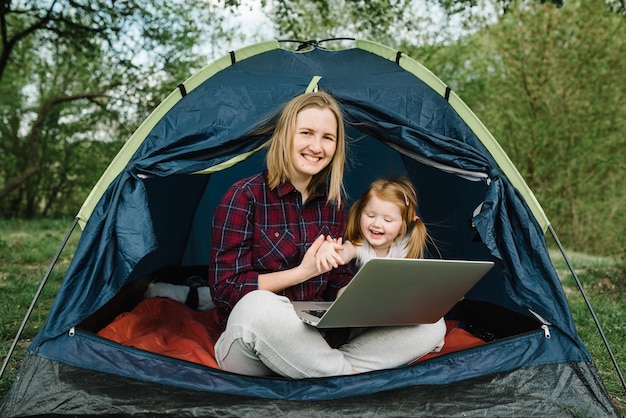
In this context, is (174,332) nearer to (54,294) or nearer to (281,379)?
(281,379)

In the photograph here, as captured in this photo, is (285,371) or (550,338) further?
(550,338)

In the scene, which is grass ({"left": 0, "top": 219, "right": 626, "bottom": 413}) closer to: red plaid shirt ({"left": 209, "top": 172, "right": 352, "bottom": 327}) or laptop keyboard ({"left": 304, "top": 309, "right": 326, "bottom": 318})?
red plaid shirt ({"left": 209, "top": 172, "right": 352, "bottom": 327})

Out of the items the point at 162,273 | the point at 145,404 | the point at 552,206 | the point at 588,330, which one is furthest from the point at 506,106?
the point at 145,404

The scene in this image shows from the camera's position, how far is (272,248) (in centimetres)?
221

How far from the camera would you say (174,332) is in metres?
2.62

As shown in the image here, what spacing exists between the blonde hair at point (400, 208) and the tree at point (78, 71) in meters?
4.44

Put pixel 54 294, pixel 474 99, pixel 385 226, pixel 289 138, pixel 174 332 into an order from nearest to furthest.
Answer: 1. pixel 289 138
2. pixel 385 226
3. pixel 174 332
4. pixel 54 294
5. pixel 474 99

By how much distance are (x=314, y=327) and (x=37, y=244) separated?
177 inches

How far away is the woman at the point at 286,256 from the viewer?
1.90 metres

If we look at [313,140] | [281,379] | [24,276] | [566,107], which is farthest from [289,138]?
[566,107]

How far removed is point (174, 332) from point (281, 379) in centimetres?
82

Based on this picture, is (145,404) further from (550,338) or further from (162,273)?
(162,273)

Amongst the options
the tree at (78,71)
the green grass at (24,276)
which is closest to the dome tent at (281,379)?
the green grass at (24,276)

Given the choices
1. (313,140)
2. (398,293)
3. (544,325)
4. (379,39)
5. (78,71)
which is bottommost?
(544,325)
